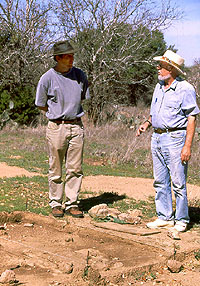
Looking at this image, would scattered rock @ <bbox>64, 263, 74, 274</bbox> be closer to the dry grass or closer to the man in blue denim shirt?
the man in blue denim shirt

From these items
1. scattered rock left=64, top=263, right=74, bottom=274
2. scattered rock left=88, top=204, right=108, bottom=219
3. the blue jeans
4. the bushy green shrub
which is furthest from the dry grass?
scattered rock left=64, top=263, right=74, bottom=274

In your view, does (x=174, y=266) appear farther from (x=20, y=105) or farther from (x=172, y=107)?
(x=20, y=105)

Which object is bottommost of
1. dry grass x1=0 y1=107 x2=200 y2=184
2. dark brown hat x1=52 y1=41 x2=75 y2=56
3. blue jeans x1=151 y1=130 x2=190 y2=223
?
dry grass x1=0 y1=107 x2=200 y2=184

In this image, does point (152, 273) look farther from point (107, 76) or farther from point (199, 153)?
point (107, 76)

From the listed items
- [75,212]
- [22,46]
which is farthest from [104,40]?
[75,212]

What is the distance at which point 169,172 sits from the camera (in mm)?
6020

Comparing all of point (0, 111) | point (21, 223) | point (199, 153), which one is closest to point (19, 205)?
point (21, 223)

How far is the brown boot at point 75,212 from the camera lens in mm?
6403

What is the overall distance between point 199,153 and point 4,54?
10037 mm

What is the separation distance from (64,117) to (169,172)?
1.46 metres

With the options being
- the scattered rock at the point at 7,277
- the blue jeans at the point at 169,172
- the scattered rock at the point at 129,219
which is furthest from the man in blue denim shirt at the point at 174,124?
the scattered rock at the point at 7,277

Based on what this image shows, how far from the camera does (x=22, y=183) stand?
8.36 m

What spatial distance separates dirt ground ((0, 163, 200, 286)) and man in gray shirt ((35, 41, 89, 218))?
364 millimetres

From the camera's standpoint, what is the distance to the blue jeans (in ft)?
18.9
